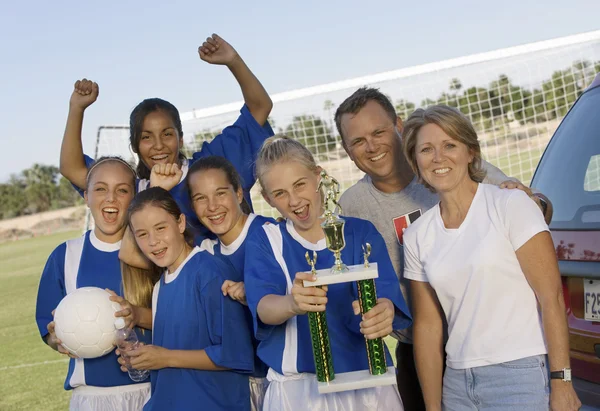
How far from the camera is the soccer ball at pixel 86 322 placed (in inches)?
130

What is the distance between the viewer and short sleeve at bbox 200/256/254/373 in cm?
321

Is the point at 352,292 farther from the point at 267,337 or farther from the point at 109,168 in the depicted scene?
the point at 109,168

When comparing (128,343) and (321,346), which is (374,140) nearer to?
(321,346)

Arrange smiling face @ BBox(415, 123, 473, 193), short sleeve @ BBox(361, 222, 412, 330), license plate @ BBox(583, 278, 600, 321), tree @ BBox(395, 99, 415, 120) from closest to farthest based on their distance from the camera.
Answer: smiling face @ BBox(415, 123, 473, 193) < short sleeve @ BBox(361, 222, 412, 330) < license plate @ BBox(583, 278, 600, 321) < tree @ BBox(395, 99, 415, 120)

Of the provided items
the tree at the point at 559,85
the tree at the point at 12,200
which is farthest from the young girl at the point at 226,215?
the tree at the point at 12,200

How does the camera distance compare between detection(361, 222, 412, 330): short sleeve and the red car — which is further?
the red car

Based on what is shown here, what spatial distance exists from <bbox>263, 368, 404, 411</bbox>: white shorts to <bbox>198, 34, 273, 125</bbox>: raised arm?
5.59 ft

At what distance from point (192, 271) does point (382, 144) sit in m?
1.03

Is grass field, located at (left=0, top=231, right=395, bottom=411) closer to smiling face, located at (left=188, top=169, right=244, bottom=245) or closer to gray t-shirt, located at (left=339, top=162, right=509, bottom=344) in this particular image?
smiling face, located at (left=188, top=169, right=244, bottom=245)

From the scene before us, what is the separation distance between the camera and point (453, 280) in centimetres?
268

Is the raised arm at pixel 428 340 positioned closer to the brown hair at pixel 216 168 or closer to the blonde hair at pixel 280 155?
the blonde hair at pixel 280 155

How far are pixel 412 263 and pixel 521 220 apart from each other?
0.48 meters

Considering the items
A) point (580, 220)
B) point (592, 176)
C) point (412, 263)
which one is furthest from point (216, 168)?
point (592, 176)

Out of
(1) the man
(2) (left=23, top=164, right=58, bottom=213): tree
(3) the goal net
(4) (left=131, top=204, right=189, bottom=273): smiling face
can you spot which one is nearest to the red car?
(1) the man
